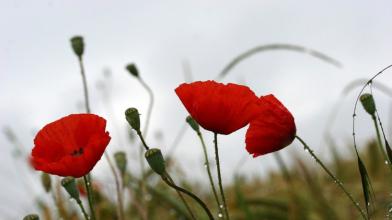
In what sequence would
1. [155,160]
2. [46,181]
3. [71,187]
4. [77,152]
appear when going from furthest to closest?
1. [46,181]
2. [71,187]
3. [77,152]
4. [155,160]

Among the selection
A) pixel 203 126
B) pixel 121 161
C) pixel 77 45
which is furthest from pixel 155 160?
pixel 77 45

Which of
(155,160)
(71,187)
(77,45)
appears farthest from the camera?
(77,45)

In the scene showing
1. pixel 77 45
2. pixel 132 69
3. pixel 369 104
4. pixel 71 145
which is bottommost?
pixel 369 104

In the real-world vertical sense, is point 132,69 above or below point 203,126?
above

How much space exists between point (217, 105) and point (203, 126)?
2.0 inches

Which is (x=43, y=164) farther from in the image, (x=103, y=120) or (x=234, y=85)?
(x=234, y=85)

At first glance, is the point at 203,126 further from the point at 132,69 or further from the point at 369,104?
the point at 132,69

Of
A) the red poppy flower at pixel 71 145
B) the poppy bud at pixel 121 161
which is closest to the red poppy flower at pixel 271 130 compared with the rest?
the red poppy flower at pixel 71 145

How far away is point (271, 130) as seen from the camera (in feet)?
4.41

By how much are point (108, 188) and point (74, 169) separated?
152 cm

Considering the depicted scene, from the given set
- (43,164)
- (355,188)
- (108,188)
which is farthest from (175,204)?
(355,188)

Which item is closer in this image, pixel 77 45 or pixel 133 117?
pixel 133 117

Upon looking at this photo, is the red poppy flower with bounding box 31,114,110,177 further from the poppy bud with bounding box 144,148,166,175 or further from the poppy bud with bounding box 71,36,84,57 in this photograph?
the poppy bud with bounding box 71,36,84,57

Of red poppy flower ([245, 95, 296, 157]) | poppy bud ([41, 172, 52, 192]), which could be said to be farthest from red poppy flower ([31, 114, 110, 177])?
poppy bud ([41, 172, 52, 192])
